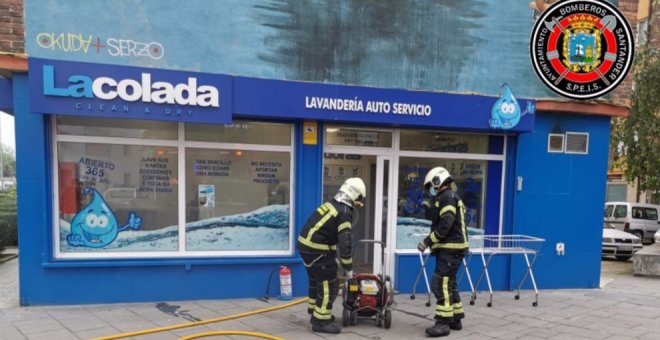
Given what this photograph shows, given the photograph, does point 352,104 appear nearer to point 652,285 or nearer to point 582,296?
point 582,296

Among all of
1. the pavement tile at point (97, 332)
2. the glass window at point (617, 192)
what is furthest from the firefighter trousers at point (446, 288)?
the glass window at point (617, 192)

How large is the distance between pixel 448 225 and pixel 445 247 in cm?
29

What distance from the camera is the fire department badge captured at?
6.88 m

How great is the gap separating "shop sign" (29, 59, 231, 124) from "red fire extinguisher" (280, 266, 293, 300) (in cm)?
A: 222

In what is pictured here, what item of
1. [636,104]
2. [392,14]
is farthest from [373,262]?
[636,104]

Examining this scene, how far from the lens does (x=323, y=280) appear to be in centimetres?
482

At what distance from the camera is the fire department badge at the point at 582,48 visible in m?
6.88

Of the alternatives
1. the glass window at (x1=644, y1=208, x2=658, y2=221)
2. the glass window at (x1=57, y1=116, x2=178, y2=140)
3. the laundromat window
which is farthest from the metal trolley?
the glass window at (x1=644, y1=208, x2=658, y2=221)

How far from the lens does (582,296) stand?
6875mm

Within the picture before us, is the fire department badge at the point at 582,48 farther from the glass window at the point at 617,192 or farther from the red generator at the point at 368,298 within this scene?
the glass window at the point at 617,192

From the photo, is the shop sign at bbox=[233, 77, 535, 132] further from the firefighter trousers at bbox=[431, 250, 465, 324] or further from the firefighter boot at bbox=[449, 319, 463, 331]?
the firefighter boot at bbox=[449, 319, 463, 331]

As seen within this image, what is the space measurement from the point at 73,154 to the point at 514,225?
21.7ft

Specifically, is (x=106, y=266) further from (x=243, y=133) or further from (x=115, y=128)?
(x=243, y=133)

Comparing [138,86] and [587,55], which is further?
[587,55]
